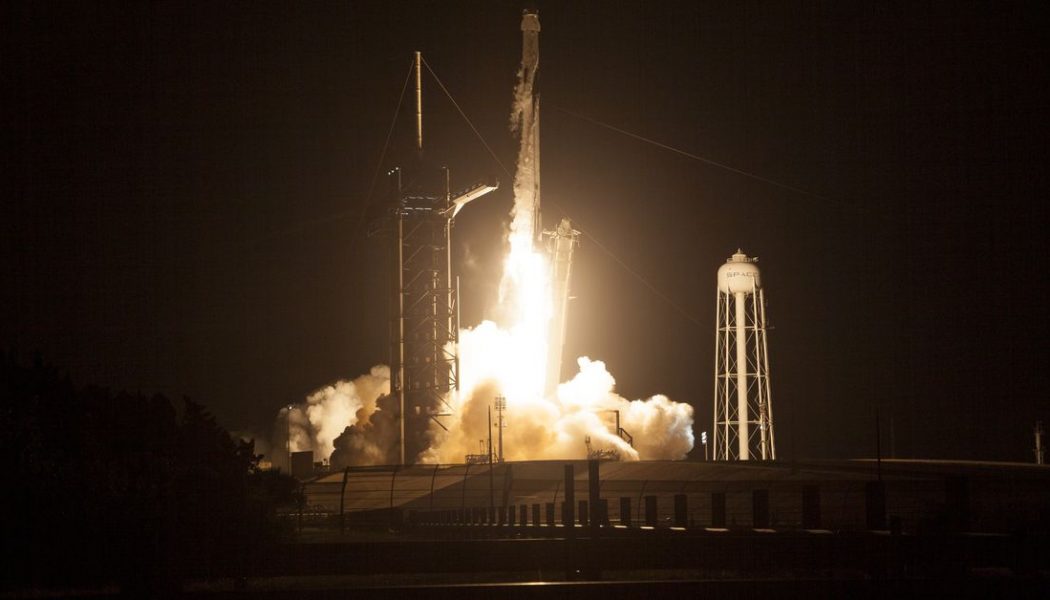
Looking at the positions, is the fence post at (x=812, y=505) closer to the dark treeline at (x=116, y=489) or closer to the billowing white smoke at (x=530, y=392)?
the dark treeline at (x=116, y=489)

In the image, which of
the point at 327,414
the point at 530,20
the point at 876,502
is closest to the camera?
the point at 876,502

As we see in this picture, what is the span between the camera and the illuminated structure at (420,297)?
337ft

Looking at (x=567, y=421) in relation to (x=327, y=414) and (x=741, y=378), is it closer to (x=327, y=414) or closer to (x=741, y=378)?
(x=741, y=378)

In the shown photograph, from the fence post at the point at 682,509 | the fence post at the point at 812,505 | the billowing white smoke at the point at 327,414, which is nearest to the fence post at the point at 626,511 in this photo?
the fence post at the point at 682,509

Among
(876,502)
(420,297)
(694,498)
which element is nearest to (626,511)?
(876,502)

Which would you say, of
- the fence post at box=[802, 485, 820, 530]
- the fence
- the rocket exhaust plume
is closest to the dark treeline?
the fence

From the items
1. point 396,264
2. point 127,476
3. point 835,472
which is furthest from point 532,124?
point 127,476

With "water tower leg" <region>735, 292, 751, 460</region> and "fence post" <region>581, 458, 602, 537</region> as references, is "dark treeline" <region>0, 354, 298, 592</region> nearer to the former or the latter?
"fence post" <region>581, 458, 602, 537</region>

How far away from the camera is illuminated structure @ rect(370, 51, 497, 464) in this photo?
103 metres

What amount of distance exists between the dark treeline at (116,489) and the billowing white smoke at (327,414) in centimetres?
8550

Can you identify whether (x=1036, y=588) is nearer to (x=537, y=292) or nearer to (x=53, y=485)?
(x=53, y=485)

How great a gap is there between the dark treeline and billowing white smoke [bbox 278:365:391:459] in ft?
281

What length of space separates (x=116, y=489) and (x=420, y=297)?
2986 inches

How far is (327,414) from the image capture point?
140m
